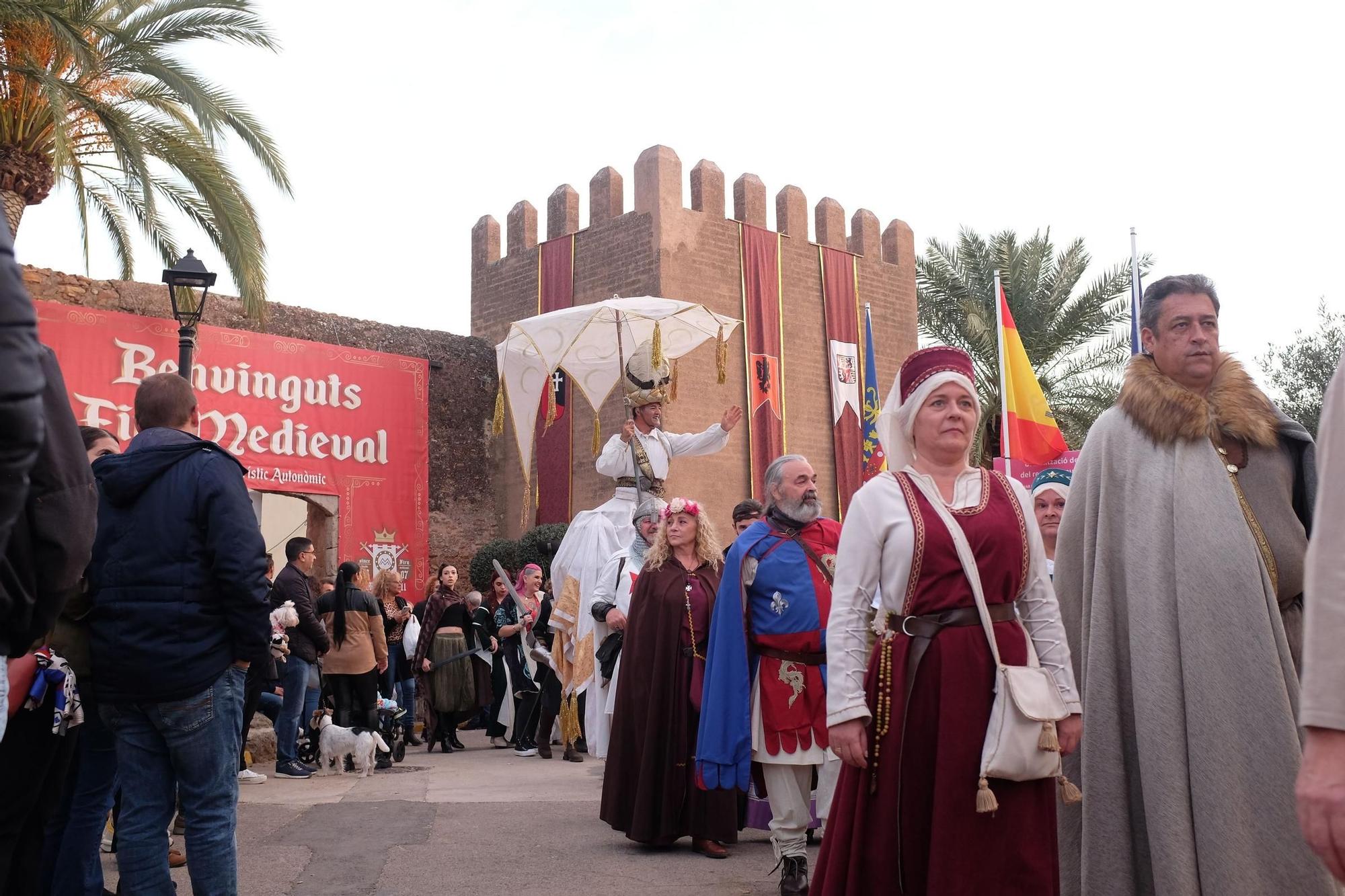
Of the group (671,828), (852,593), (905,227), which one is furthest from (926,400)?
(905,227)

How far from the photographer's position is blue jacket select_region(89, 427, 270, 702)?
372cm

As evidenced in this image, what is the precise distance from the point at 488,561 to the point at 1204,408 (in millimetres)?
16675

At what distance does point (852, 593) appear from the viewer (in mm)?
3506

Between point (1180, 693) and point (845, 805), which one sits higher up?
point (1180, 693)

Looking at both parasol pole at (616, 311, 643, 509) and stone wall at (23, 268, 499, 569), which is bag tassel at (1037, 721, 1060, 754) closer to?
parasol pole at (616, 311, 643, 509)

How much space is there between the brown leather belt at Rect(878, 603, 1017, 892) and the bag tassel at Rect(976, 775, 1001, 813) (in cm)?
22

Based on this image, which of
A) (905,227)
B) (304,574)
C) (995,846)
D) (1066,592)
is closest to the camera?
(995,846)

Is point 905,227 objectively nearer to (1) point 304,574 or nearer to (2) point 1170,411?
(1) point 304,574

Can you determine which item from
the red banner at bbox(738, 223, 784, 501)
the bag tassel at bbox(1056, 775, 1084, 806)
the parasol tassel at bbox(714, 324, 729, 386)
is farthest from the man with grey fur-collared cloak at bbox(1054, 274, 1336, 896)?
the red banner at bbox(738, 223, 784, 501)

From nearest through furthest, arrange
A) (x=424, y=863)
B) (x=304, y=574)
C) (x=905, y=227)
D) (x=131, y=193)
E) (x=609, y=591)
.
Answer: (x=424, y=863)
(x=609, y=591)
(x=304, y=574)
(x=131, y=193)
(x=905, y=227)

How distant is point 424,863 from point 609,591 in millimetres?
2397

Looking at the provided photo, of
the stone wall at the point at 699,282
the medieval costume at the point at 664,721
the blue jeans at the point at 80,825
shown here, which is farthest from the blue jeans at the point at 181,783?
the stone wall at the point at 699,282

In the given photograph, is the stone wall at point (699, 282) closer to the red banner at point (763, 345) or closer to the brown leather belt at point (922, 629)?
the red banner at point (763, 345)

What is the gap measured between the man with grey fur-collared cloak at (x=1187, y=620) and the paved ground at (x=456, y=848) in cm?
198
